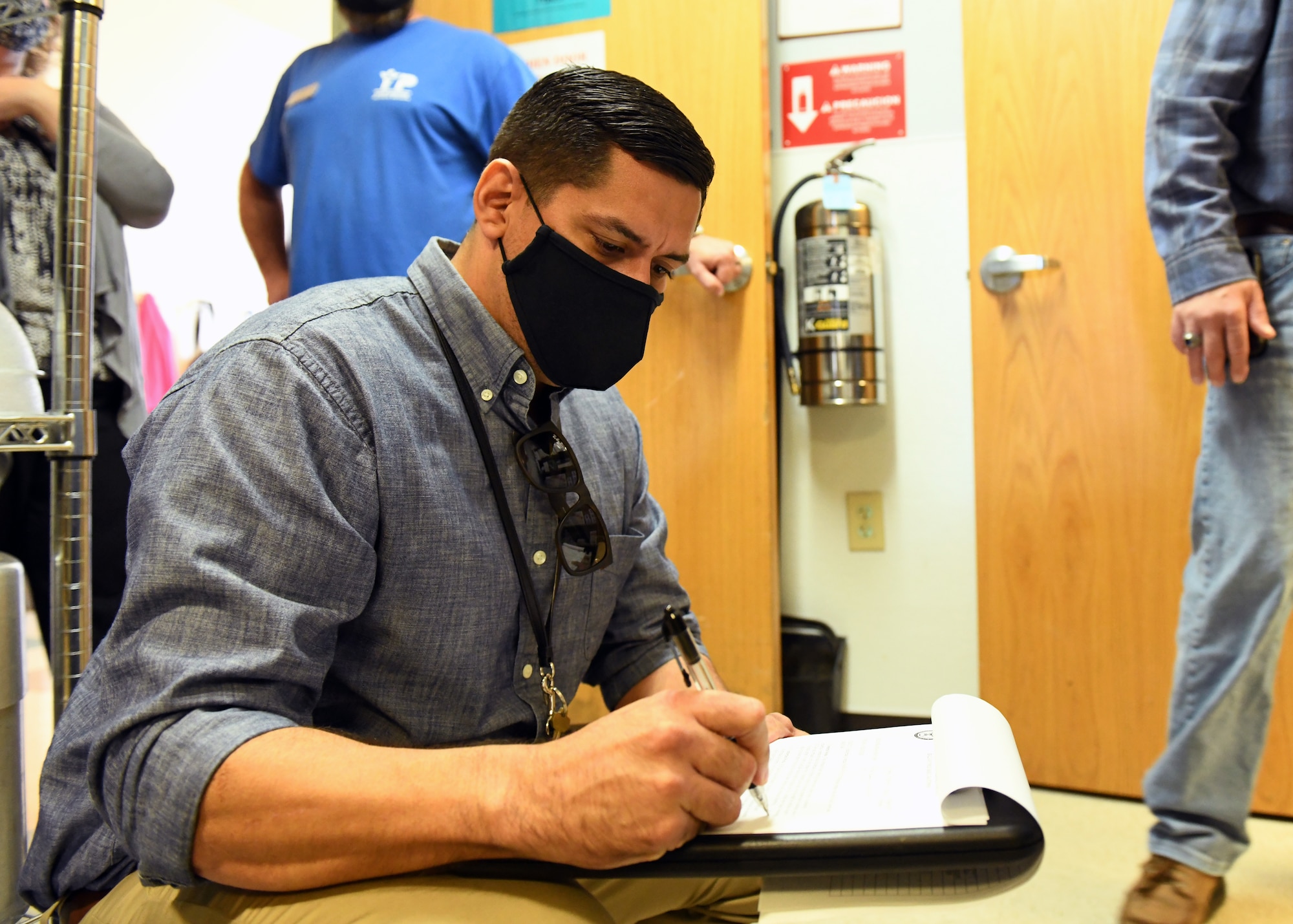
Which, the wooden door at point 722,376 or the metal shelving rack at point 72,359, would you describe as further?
the wooden door at point 722,376

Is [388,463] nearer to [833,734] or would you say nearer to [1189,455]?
[833,734]

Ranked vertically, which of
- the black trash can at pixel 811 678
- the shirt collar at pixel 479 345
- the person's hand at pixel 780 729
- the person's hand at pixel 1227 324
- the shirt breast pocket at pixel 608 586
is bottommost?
the black trash can at pixel 811 678

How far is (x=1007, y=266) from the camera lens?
177 cm

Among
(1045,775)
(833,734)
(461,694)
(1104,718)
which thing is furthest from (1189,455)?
(461,694)

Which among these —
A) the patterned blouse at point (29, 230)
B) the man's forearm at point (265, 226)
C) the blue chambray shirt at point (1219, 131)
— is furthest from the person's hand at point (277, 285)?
the blue chambray shirt at point (1219, 131)

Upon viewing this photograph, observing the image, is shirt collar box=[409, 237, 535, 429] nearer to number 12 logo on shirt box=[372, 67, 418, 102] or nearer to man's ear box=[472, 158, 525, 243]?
man's ear box=[472, 158, 525, 243]

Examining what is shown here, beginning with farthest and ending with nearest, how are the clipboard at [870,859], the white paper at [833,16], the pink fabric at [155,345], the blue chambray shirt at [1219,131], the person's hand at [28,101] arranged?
the pink fabric at [155,345] < the white paper at [833,16] < the blue chambray shirt at [1219,131] < the person's hand at [28,101] < the clipboard at [870,859]

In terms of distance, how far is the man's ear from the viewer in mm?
785

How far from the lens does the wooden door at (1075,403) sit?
170 centimetres

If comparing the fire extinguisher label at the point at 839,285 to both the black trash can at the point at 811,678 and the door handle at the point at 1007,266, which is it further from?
the black trash can at the point at 811,678

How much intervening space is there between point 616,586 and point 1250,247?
104 centimetres

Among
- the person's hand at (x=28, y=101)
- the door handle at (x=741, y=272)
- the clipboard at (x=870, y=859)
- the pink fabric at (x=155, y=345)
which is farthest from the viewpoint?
the pink fabric at (x=155, y=345)

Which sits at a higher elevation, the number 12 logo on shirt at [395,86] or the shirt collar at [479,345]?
the number 12 logo on shirt at [395,86]

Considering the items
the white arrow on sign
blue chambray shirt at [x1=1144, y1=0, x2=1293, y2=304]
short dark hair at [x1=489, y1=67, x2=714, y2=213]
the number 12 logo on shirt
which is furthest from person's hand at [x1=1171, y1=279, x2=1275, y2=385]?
the number 12 logo on shirt
